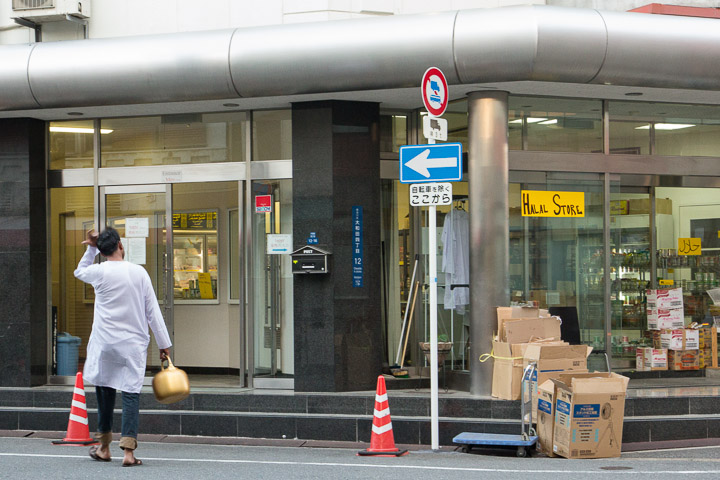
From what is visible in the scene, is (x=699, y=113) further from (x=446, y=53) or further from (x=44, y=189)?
(x=44, y=189)

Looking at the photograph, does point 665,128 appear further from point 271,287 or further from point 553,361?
point 271,287

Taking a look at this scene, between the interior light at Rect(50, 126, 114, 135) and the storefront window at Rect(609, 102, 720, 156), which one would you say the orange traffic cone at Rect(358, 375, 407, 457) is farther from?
the interior light at Rect(50, 126, 114, 135)

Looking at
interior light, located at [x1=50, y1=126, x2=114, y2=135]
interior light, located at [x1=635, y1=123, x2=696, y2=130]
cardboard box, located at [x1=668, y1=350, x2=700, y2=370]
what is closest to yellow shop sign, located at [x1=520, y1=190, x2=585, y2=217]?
interior light, located at [x1=635, y1=123, x2=696, y2=130]

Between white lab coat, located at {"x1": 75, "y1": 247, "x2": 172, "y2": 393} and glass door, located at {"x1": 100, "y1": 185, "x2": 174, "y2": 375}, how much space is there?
14.9 ft

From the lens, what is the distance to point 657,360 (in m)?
11.8

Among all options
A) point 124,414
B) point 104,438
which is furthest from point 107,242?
point 104,438

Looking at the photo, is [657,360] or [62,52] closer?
[62,52]

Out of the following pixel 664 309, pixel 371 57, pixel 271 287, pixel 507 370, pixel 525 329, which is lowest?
pixel 507 370

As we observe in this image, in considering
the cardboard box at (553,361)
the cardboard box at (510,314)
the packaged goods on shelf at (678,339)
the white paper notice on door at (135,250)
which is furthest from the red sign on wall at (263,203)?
the packaged goods on shelf at (678,339)

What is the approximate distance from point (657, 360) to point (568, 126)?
3.29 metres

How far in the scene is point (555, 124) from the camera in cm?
1116

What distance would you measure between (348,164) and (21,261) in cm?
→ 444

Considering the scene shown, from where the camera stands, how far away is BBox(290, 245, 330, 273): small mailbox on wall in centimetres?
1076

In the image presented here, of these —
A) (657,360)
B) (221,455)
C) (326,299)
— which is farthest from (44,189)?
(657,360)
